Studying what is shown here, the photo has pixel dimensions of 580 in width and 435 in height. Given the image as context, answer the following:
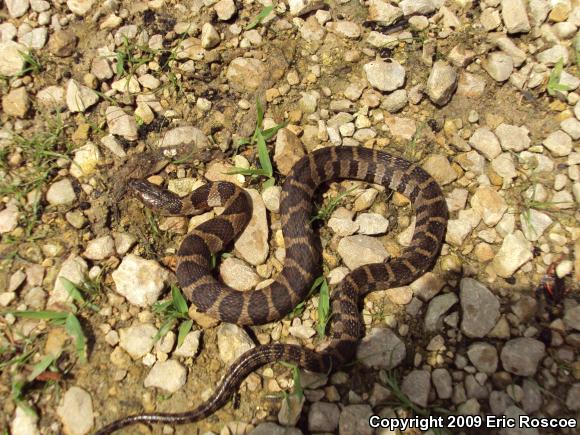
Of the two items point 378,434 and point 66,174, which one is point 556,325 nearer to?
point 378,434

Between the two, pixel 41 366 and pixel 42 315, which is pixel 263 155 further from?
pixel 41 366

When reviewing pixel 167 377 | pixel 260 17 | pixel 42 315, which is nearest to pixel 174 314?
pixel 167 377

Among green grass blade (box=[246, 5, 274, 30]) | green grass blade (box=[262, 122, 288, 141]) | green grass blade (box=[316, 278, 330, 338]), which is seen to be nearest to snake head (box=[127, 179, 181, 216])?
green grass blade (box=[262, 122, 288, 141])

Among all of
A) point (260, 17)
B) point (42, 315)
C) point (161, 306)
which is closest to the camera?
point (42, 315)

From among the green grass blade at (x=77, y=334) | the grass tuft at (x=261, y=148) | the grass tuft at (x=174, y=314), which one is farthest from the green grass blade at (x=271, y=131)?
the green grass blade at (x=77, y=334)

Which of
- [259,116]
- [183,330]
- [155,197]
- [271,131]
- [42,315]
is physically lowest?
[183,330]

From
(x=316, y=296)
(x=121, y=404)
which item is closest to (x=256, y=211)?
(x=316, y=296)

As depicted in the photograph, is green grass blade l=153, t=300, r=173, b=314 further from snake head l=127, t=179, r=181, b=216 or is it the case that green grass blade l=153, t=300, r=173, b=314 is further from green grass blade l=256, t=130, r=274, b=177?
green grass blade l=256, t=130, r=274, b=177

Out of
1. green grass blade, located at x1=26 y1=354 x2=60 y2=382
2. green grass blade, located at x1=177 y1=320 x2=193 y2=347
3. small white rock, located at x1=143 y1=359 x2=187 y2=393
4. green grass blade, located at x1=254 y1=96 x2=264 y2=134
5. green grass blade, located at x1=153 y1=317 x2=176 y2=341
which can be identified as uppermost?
green grass blade, located at x1=254 y1=96 x2=264 y2=134
